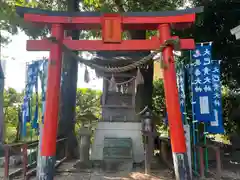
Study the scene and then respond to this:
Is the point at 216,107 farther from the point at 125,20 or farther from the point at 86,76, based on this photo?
the point at 86,76

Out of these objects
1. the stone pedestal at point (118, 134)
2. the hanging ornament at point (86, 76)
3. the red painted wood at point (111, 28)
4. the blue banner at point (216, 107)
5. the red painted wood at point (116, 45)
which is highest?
the red painted wood at point (111, 28)

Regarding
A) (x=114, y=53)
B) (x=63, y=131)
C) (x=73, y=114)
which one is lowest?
(x=63, y=131)

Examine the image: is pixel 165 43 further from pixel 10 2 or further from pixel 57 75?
pixel 10 2

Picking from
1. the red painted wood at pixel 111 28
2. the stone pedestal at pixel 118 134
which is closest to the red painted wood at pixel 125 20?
the red painted wood at pixel 111 28

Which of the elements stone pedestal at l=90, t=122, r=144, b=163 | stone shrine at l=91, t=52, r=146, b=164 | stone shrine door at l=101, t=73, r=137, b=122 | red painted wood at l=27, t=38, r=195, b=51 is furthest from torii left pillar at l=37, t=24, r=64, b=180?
stone shrine door at l=101, t=73, r=137, b=122

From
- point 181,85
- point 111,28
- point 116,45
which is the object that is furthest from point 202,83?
point 111,28

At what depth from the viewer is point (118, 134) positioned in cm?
868

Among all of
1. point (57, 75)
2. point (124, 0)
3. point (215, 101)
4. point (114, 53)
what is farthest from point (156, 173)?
point (124, 0)

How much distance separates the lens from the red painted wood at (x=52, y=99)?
16.9ft

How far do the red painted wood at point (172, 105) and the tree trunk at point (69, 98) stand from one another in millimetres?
4960

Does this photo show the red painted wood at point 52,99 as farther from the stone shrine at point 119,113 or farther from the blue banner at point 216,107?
the blue banner at point 216,107

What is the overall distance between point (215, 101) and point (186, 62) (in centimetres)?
167

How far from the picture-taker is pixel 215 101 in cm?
666

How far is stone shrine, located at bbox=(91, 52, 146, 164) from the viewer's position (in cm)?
846
